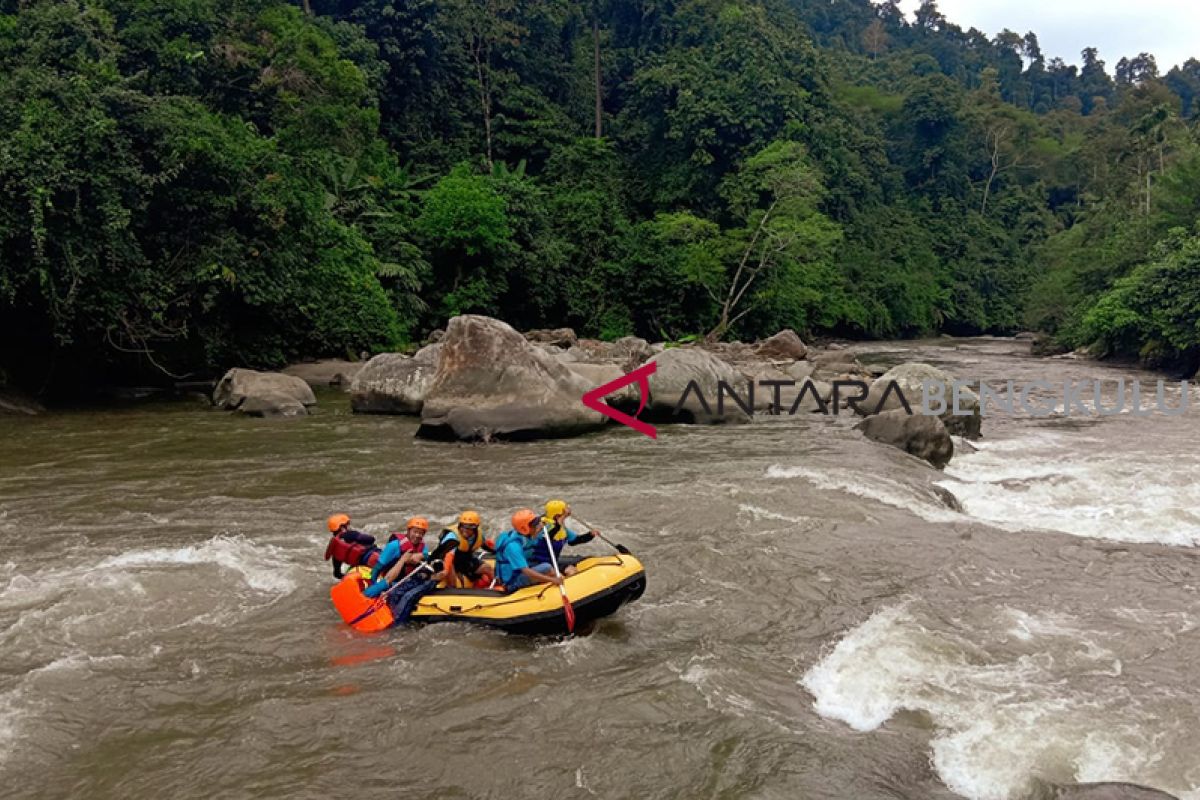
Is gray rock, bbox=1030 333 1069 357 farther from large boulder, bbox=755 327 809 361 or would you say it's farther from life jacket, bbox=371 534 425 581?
life jacket, bbox=371 534 425 581

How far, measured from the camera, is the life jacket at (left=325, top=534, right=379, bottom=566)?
738 cm

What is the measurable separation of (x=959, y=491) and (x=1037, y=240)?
1948 inches

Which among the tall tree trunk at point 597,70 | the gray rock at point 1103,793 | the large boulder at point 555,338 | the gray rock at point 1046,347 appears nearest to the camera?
the gray rock at point 1103,793

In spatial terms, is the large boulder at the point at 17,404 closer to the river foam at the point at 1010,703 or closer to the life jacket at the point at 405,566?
the life jacket at the point at 405,566

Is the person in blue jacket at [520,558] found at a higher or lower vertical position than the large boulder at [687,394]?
lower

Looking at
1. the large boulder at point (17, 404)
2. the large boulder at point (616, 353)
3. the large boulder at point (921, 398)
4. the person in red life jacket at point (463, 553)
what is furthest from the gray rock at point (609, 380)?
the large boulder at point (17, 404)

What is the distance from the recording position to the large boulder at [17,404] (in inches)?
618

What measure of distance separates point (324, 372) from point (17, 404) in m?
6.47

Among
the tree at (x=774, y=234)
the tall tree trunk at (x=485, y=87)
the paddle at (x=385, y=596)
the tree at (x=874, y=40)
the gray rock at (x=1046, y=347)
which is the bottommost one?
the paddle at (x=385, y=596)

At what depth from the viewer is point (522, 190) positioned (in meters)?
29.8

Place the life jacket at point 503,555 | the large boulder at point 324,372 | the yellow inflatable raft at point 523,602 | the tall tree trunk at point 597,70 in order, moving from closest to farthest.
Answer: the yellow inflatable raft at point 523,602
the life jacket at point 503,555
the large boulder at point 324,372
the tall tree trunk at point 597,70

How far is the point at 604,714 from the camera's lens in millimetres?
5496

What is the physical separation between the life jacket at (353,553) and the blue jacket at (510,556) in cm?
109

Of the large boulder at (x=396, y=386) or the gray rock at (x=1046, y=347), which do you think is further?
the gray rock at (x=1046, y=347)
